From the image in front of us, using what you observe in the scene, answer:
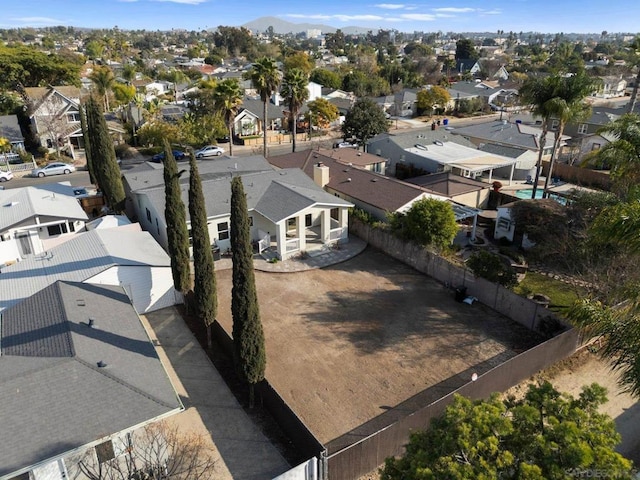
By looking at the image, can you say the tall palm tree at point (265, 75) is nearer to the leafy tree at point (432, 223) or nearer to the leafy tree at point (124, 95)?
the leafy tree at point (432, 223)

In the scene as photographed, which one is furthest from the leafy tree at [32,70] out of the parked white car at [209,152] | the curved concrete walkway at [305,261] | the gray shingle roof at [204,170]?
the curved concrete walkway at [305,261]

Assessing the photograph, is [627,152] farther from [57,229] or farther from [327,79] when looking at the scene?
[327,79]

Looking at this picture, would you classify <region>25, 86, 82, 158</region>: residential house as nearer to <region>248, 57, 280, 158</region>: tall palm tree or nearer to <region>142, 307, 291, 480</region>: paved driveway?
<region>248, 57, 280, 158</region>: tall palm tree

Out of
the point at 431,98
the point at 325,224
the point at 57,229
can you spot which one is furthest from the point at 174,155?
the point at 431,98

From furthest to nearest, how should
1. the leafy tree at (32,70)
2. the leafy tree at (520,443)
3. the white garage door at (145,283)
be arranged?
1. the leafy tree at (32,70)
2. the white garage door at (145,283)
3. the leafy tree at (520,443)

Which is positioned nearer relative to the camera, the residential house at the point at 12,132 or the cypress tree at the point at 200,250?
the cypress tree at the point at 200,250

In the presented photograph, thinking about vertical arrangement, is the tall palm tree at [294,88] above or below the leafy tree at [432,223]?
above

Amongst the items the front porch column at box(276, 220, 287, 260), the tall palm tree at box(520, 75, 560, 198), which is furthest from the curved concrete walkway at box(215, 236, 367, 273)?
the tall palm tree at box(520, 75, 560, 198)
